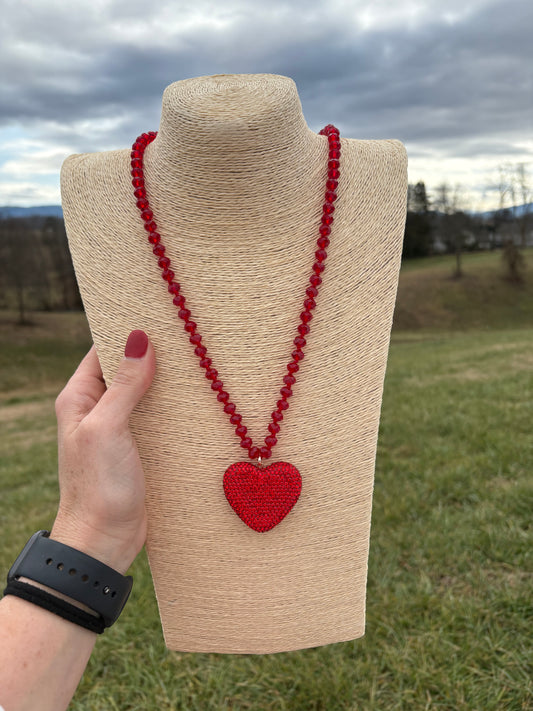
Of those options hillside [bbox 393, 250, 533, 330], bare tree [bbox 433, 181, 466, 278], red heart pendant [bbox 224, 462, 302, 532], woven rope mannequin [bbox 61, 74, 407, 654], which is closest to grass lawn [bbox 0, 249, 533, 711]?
woven rope mannequin [bbox 61, 74, 407, 654]

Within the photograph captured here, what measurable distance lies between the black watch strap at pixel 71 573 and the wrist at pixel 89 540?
3 cm

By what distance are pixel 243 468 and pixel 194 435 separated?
0.50 feet

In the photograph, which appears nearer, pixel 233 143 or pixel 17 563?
pixel 17 563

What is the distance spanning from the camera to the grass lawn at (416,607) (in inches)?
83.3

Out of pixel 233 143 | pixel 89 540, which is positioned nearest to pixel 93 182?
pixel 233 143

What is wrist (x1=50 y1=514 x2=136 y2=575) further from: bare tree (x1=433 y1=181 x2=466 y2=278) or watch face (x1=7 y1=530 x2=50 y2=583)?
bare tree (x1=433 y1=181 x2=466 y2=278)

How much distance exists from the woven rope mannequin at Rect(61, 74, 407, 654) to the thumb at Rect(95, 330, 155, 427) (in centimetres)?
7

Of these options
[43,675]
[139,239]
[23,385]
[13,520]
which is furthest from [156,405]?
[23,385]

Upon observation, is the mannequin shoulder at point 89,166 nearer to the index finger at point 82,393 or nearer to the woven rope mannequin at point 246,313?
the woven rope mannequin at point 246,313

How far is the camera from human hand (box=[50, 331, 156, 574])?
126 centimetres

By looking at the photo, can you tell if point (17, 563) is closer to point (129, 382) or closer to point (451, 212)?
point (129, 382)

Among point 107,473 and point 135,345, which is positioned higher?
point 135,345

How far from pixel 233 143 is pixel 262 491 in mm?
859

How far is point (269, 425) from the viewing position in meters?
1.42
